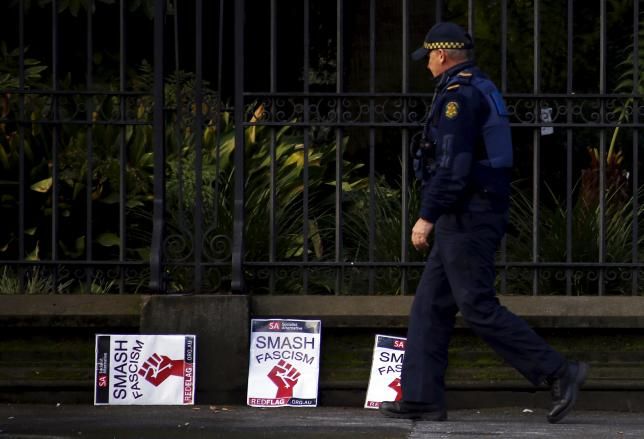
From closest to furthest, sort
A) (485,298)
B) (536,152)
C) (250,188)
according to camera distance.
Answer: (485,298) → (536,152) → (250,188)

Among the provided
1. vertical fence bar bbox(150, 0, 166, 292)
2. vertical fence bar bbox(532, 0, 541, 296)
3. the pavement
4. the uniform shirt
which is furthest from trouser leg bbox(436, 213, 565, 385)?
vertical fence bar bbox(150, 0, 166, 292)

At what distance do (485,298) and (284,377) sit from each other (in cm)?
147

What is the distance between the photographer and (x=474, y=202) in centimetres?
693

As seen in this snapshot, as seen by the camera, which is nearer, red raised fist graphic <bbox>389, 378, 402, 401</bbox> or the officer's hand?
the officer's hand

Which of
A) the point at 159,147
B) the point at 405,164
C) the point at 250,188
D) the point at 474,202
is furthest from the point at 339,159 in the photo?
the point at 474,202

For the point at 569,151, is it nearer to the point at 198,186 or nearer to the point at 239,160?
the point at 239,160

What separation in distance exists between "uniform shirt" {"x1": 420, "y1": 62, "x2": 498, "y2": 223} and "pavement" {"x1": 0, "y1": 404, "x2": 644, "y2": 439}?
1.04 m

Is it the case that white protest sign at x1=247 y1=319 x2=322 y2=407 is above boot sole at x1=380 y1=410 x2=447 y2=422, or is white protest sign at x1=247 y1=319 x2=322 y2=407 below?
above

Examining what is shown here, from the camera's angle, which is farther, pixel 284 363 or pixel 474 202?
pixel 284 363

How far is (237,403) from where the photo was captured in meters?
7.96

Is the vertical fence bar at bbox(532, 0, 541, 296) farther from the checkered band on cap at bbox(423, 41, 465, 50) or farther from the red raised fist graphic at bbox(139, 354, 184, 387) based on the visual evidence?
the red raised fist graphic at bbox(139, 354, 184, 387)

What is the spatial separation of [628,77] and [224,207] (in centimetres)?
396

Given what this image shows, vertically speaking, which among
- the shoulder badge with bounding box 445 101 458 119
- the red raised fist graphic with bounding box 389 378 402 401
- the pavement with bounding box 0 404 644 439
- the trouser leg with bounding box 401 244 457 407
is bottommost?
the pavement with bounding box 0 404 644 439

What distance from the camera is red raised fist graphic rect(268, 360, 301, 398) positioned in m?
7.91
